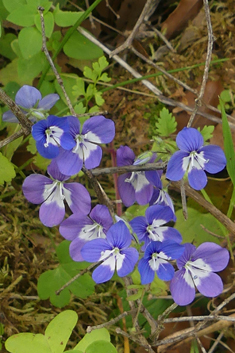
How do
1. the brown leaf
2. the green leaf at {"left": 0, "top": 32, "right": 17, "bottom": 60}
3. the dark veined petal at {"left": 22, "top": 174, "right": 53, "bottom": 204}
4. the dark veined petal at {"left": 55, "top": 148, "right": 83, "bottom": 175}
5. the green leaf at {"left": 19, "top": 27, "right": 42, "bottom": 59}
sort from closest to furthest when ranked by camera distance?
the dark veined petal at {"left": 55, "top": 148, "right": 83, "bottom": 175} → the dark veined petal at {"left": 22, "top": 174, "right": 53, "bottom": 204} → the green leaf at {"left": 19, "top": 27, "right": 42, "bottom": 59} → the green leaf at {"left": 0, "top": 32, "right": 17, "bottom": 60} → the brown leaf

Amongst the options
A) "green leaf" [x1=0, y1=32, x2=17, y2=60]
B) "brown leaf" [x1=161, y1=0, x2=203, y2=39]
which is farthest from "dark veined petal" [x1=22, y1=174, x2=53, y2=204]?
"brown leaf" [x1=161, y1=0, x2=203, y2=39]

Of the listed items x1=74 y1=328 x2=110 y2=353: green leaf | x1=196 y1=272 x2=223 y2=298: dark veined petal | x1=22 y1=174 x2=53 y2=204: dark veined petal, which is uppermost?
x1=196 y1=272 x2=223 y2=298: dark veined petal

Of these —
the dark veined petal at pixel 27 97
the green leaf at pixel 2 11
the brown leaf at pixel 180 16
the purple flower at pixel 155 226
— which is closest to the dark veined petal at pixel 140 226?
the purple flower at pixel 155 226

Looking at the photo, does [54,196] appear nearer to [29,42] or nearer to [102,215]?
[102,215]

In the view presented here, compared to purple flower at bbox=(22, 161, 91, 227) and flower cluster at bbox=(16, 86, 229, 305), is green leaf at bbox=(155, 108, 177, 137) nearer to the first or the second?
flower cluster at bbox=(16, 86, 229, 305)

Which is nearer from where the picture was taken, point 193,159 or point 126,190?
point 193,159

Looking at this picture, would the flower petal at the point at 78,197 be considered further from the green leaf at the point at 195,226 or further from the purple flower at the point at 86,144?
the green leaf at the point at 195,226

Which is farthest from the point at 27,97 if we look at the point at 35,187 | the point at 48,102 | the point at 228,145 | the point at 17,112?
the point at 228,145
